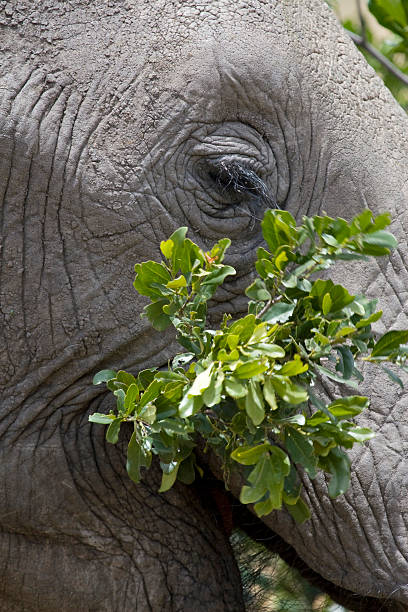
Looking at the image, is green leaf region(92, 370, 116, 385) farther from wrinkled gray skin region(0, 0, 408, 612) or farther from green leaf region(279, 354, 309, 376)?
green leaf region(279, 354, 309, 376)

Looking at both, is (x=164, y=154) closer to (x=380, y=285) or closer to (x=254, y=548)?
(x=380, y=285)

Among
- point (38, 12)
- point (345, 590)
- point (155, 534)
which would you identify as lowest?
point (345, 590)

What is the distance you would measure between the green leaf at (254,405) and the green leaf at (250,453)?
118mm

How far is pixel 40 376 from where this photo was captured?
6.56 ft

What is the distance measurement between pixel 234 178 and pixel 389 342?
483 mm

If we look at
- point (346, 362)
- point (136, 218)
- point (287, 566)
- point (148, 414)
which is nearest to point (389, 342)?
point (346, 362)

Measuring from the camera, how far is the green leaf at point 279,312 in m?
1.63

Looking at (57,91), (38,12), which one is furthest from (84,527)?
(38,12)

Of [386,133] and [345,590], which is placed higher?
[386,133]

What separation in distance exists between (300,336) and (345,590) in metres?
0.80

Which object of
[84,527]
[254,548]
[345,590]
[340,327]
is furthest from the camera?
[254,548]

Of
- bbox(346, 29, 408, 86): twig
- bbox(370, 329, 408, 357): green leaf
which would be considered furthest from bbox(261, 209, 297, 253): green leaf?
bbox(346, 29, 408, 86): twig

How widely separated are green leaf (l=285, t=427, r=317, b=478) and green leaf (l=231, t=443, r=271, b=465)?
0.04m

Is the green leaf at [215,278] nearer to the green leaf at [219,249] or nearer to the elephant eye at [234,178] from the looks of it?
the green leaf at [219,249]
